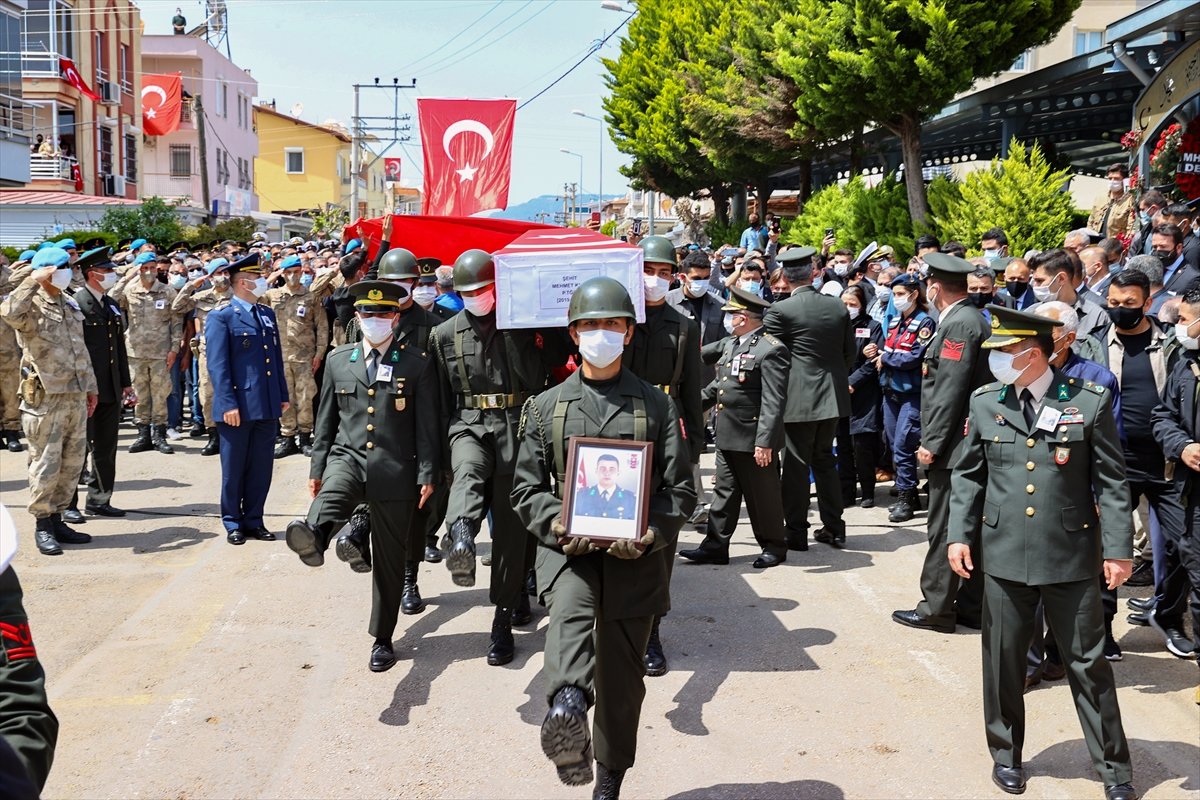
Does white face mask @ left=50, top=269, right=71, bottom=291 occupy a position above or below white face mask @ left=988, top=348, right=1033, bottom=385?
above

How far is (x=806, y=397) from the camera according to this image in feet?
29.2

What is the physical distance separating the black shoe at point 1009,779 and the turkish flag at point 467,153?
9120mm

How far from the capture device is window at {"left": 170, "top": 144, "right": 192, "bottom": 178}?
58781mm

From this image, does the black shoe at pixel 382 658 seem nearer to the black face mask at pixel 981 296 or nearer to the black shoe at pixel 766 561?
the black shoe at pixel 766 561

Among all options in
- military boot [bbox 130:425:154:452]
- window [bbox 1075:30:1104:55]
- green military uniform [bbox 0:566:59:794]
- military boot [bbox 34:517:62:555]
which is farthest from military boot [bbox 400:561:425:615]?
window [bbox 1075:30:1104:55]

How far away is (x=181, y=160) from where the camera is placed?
194 feet

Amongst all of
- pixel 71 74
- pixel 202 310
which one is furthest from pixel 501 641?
pixel 71 74

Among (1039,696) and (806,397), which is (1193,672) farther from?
(806,397)

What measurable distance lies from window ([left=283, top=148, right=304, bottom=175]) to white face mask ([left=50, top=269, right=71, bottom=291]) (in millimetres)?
77809

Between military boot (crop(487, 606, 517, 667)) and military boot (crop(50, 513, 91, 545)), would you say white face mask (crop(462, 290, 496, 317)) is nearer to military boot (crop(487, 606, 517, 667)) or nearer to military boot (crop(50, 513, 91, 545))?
military boot (crop(487, 606, 517, 667))

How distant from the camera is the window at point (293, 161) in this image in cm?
8306

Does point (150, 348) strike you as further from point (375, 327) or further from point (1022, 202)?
point (1022, 202)

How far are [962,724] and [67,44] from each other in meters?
43.0

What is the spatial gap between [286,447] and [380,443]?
25.1ft
